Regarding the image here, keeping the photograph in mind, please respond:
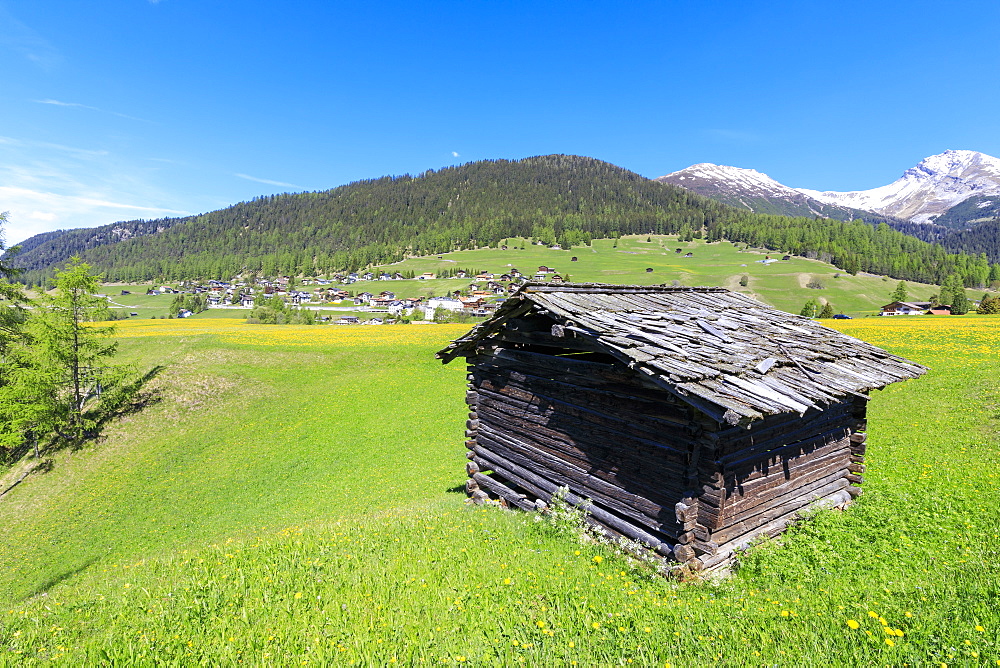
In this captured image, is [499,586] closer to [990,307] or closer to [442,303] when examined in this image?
[990,307]

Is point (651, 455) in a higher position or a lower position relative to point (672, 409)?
lower

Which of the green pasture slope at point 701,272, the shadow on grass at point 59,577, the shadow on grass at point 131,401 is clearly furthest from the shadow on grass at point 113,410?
the green pasture slope at point 701,272

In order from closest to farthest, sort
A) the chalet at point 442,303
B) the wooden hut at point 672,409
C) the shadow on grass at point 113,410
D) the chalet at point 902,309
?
1. the wooden hut at point 672,409
2. the shadow on grass at point 113,410
3. the chalet at point 902,309
4. the chalet at point 442,303

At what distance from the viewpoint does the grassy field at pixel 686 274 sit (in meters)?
115

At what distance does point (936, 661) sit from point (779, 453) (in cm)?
477

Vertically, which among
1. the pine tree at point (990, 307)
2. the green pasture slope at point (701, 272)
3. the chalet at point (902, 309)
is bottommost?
the chalet at point (902, 309)

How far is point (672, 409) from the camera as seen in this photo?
26.2ft

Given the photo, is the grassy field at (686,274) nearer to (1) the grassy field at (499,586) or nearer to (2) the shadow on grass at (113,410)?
(2) the shadow on grass at (113,410)

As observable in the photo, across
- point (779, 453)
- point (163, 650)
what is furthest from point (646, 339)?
point (163, 650)

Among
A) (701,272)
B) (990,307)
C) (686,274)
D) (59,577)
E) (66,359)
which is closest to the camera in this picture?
(59,577)

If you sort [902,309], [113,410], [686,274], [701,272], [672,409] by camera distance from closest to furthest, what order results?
1. [672,409]
2. [113,410]
3. [902,309]
4. [686,274]
5. [701,272]

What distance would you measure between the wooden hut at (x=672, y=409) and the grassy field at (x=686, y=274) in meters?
90.7

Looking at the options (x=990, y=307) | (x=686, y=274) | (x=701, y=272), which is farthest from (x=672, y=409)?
(x=701, y=272)

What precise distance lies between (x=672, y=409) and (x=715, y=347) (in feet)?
5.18
